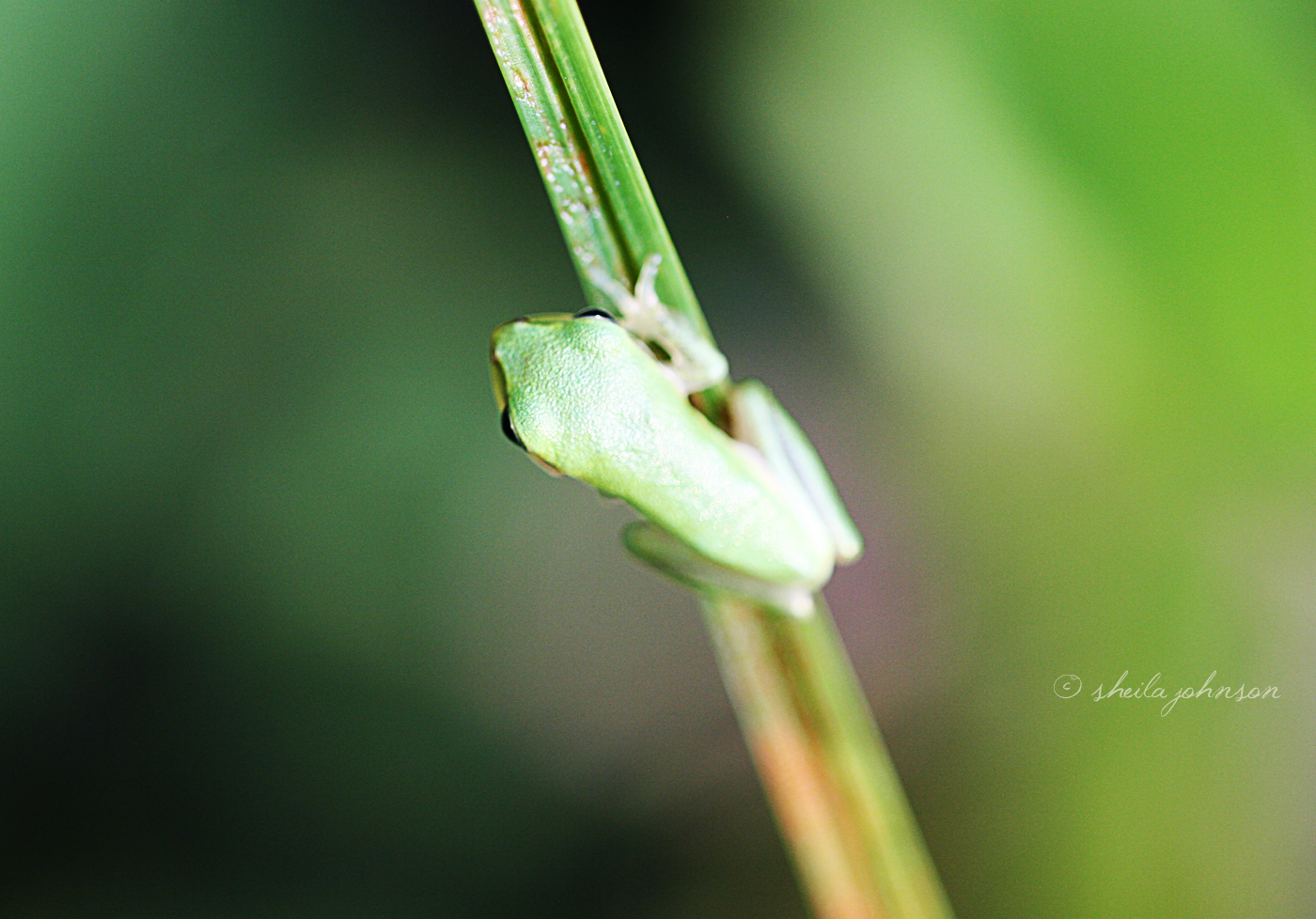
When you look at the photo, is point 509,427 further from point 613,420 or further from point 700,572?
point 700,572

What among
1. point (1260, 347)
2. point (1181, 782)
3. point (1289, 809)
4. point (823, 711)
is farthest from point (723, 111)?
point (1289, 809)

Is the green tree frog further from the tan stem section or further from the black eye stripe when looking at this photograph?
the tan stem section

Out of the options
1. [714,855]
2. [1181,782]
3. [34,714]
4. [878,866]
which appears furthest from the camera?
[714,855]

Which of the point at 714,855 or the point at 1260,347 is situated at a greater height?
A: the point at 1260,347

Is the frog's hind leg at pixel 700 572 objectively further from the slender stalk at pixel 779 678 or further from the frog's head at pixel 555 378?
the frog's head at pixel 555 378

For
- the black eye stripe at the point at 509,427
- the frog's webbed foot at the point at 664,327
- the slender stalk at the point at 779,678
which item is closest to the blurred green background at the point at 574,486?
the black eye stripe at the point at 509,427

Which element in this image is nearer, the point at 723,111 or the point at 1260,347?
the point at 1260,347

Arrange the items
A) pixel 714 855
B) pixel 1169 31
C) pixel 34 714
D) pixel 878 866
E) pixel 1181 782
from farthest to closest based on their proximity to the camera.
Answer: pixel 714 855
pixel 34 714
pixel 1181 782
pixel 1169 31
pixel 878 866

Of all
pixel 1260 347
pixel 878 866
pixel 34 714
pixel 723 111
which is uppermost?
pixel 723 111

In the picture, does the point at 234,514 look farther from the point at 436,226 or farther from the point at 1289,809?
the point at 1289,809
